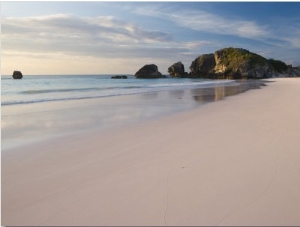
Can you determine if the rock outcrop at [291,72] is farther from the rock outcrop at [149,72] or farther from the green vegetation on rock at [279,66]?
the rock outcrop at [149,72]

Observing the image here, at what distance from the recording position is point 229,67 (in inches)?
3740

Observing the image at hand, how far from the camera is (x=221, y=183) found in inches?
142

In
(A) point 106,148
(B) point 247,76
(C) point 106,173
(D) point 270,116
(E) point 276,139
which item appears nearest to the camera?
(C) point 106,173

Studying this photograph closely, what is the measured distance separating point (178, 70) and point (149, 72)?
557 inches

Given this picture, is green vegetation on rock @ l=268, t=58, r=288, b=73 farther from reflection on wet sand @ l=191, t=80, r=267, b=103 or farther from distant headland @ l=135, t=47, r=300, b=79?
reflection on wet sand @ l=191, t=80, r=267, b=103

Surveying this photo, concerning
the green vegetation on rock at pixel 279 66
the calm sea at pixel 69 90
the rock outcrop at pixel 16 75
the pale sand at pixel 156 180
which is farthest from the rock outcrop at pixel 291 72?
the pale sand at pixel 156 180

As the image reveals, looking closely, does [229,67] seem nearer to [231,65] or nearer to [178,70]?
[231,65]

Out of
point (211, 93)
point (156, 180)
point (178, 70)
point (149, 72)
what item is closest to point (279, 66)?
point (178, 70)

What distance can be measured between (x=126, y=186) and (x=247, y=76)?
295 feet

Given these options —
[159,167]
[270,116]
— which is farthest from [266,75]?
[159,167]

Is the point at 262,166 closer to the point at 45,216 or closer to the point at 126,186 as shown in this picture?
the point at 126,186

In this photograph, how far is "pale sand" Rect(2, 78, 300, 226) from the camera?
2857 millimetres

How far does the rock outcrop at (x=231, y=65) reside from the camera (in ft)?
291

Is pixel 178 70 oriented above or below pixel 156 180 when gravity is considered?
above
